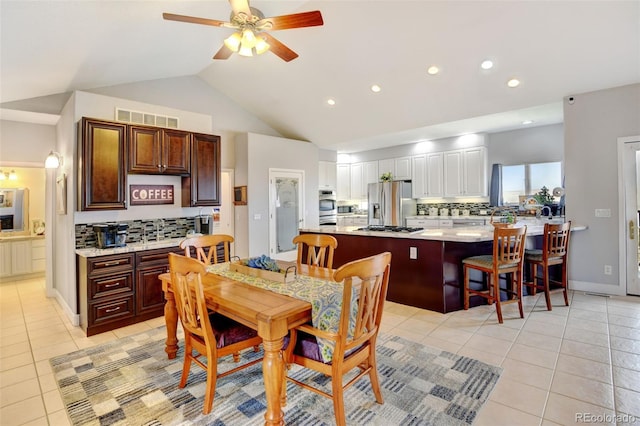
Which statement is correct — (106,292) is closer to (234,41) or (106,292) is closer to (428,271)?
(234,41)

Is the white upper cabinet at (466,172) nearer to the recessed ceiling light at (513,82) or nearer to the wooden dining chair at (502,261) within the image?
the recessed ceiling light at (513,82)

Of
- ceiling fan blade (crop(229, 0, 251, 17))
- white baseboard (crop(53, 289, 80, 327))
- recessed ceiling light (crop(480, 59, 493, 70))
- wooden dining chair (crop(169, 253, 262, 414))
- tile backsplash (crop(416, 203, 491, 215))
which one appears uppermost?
recessed ceiling light (crop(480, 59, 493, 70))

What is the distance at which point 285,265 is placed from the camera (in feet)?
9.02

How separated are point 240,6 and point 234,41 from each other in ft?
1.31

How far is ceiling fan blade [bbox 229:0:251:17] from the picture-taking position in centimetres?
222

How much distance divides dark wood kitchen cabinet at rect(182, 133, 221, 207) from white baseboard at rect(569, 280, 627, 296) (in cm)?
520

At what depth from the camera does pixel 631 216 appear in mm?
4051

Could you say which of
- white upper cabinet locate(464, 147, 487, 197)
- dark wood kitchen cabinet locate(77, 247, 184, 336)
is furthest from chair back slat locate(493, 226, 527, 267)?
dark wood kitchen cabinet locate(77, 247, 184, 336)

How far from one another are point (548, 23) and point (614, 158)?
2.08 meters

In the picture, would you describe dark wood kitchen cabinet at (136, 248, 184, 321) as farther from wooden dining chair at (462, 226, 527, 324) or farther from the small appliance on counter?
wooden dining chair at (462, 226, 527, 324)

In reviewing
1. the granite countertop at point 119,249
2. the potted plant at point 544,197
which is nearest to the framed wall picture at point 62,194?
the granite countertop at point 119,249

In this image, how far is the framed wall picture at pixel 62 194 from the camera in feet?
12.8

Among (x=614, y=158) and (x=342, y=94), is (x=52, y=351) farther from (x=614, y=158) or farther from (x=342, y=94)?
(x=614, y=158)

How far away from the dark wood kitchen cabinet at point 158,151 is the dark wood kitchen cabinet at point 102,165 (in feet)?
0.36
